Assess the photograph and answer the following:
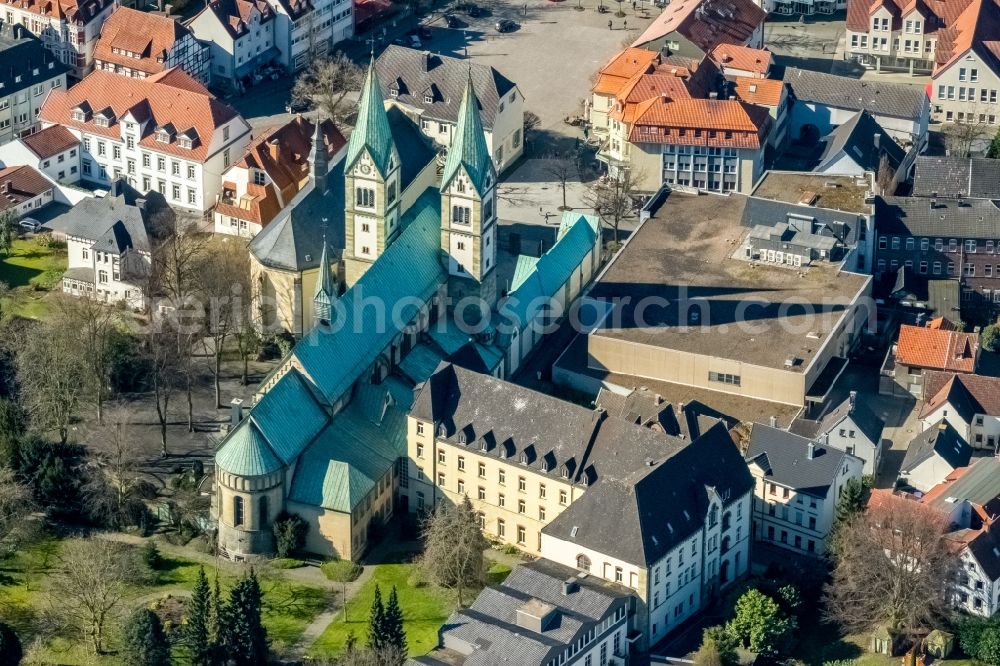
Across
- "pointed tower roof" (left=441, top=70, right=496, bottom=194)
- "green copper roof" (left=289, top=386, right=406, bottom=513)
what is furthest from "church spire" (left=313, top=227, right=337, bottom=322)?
"pointed tower roof" (left=441, top=70, right=496, bottom=194)

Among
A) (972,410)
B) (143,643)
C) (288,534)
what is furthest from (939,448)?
(143,643)

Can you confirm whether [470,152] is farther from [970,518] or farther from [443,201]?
[970,518]

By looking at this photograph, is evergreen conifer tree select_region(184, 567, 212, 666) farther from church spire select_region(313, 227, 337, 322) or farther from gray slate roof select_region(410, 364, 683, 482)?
church spire select_region(313, 227, 337, 322)

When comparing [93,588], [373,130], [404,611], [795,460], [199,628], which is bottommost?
[404,611]

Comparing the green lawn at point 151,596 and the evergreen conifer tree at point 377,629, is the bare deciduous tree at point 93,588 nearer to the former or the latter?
the green lawn at point 151,596

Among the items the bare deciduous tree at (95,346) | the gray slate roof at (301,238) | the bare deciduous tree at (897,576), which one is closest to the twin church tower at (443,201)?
the gray slate roof at (301,238)

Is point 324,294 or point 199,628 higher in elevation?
point 324,294
